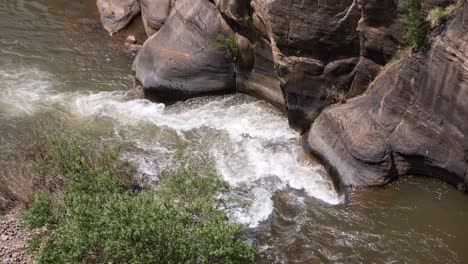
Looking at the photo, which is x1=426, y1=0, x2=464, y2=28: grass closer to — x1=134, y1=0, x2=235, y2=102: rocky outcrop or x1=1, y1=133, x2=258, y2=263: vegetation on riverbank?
x1=1, y1=133, x2=258, y2=263: vegetation on riverbank

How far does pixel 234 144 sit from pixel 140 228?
19.7 ft

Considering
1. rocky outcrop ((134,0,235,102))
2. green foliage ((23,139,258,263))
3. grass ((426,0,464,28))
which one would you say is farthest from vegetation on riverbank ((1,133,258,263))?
rocky outcrop ((134,0,235,102))

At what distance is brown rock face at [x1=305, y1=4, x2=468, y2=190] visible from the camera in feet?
36.4

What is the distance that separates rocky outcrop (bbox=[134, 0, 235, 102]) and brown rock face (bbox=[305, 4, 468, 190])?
4221 mm

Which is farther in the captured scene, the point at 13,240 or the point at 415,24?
the point at 415,24

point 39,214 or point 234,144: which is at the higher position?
point 39,214

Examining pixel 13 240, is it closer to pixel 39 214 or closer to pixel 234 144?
pixel 39 214

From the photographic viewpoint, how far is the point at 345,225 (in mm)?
11469

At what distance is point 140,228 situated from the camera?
28.1ft

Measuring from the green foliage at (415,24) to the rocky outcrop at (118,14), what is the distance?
11503 millimetres

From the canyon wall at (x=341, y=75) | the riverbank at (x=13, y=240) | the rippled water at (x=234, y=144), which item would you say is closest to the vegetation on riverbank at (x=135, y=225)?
the riverbank at (x=13, y=240)

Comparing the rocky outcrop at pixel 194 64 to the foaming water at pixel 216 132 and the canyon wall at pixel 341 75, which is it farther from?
the foaming water at pixel 216 132

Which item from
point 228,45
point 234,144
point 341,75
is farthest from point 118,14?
point 341,75

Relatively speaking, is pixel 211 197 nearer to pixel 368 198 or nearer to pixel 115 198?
pixel 115 198
